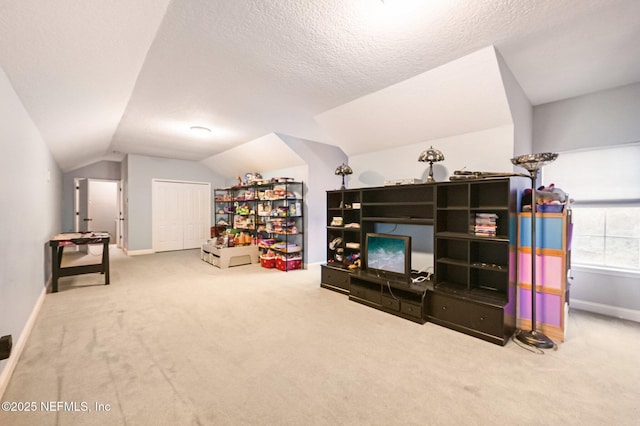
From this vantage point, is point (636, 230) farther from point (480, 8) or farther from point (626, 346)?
point (480, 8)

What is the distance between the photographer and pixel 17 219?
7.59 feet

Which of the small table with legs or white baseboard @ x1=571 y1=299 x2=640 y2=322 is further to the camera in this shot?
the small table with legs

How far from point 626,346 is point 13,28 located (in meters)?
5.10

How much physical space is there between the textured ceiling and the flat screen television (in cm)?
180

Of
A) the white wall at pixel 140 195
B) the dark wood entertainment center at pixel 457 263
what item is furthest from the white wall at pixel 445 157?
the white wall at pixel 140 195

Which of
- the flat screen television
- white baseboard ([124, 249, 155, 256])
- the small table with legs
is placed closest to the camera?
the flat screen television

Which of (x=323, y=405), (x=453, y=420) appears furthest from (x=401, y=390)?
(x=323, y=405)

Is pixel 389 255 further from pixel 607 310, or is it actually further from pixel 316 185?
pixel 316 185

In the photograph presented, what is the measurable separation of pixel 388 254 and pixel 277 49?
2.51 meters

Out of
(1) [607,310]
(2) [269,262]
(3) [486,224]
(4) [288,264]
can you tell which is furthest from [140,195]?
(1) [607,310]

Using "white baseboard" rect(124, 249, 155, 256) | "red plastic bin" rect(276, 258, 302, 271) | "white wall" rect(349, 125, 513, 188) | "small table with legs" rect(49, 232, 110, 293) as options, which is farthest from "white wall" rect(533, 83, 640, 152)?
"white baseboard" rect(124, 249, 155, 256)

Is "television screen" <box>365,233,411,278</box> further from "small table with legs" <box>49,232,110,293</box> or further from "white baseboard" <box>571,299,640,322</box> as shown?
"small table with legs" <box>49,232,110,293</box>

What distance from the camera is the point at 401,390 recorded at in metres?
1.79

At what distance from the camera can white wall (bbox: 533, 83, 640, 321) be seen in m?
2.96
